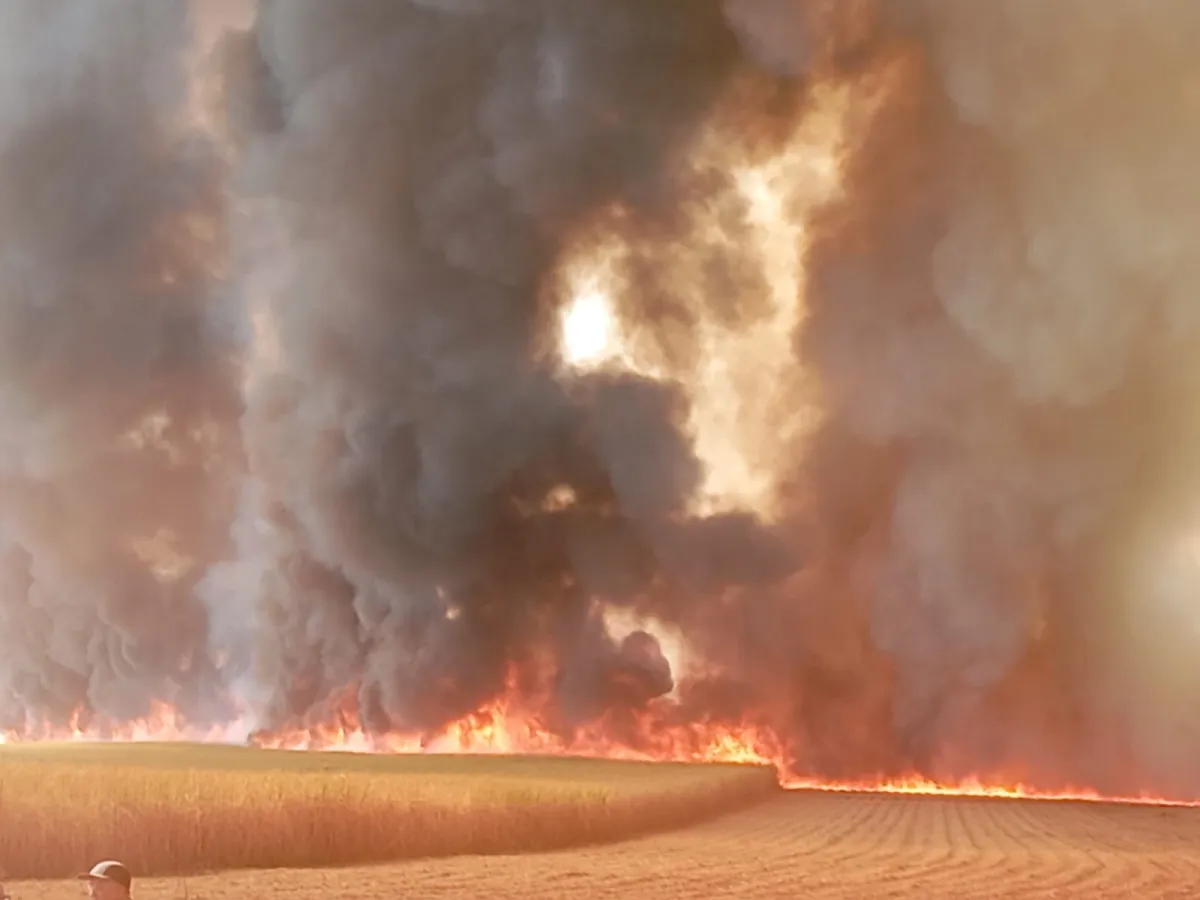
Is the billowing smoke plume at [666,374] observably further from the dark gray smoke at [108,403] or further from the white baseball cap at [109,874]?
the white baseball cap at [109,874]

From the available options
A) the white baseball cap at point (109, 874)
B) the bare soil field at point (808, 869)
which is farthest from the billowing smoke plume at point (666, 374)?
the white baseball cap at point (109, 874)

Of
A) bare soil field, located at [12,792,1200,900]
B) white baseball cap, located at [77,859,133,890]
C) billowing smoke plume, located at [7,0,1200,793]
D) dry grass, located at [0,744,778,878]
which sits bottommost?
white baseball cap, located at [77,859,133,890]

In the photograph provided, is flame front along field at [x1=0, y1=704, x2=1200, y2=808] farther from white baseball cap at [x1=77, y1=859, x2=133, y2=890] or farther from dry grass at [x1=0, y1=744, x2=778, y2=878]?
white baseball cap at [x1=77, y1=859, x2=133, y2=890]

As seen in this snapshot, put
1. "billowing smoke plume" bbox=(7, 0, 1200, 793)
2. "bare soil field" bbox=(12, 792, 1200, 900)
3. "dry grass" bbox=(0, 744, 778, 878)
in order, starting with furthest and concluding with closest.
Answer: "billowing smoke plume" bbox=(7, 0, 1200, 793), "dry grass" bbox=(0, 744, 778, 878), "bare soil field" bbox=(12, 792, 1200, 900)

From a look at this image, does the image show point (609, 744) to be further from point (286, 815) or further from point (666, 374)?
point (286, 815)

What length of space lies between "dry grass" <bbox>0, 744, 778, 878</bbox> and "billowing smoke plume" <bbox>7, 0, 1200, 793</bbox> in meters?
15.6

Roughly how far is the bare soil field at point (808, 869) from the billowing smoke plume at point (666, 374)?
38.8 feet

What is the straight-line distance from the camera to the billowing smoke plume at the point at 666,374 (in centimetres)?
3788

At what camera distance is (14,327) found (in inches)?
1914

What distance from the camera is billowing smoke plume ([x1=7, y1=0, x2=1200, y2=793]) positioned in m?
37.9

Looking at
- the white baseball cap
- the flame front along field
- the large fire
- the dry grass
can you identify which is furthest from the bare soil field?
the large fire

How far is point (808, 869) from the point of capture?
18.8 meters

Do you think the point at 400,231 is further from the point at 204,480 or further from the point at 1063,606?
the point at 1063,606

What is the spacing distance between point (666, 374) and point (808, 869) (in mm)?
27417
